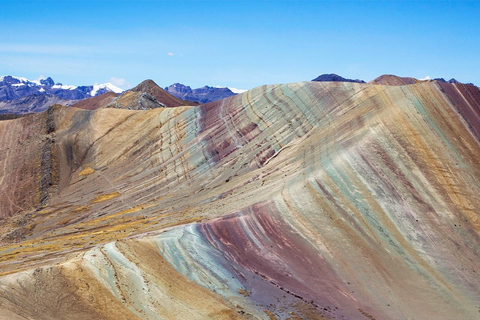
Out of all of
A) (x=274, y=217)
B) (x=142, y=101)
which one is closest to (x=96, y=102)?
(x=142, y=101)

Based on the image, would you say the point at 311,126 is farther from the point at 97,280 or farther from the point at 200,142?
the point at 97,280

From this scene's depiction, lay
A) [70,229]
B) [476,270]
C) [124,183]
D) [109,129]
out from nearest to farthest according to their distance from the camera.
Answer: [476,270] → [70,229] → [124,183] → [109,129]

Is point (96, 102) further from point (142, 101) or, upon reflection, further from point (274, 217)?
point (274, 217)

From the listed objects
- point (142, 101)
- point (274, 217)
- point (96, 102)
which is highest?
point (96, 102)

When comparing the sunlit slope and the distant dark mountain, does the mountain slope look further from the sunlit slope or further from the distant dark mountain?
the sunlit slope

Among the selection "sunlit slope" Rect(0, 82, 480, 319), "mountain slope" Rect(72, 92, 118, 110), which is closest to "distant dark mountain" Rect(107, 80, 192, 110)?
"mountain slope" Rect(72, 92, 118, 110)

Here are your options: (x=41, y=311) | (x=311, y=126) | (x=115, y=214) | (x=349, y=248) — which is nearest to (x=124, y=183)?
(x=115, y=214)

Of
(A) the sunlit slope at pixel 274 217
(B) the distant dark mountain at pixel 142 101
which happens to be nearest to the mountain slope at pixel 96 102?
(B) the distant dark mountain at pixel 142 101

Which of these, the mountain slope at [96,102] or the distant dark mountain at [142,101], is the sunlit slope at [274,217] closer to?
the distant dark mountain at [142,101]
